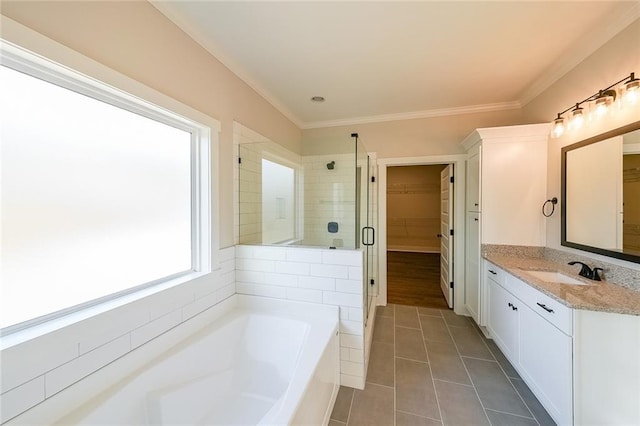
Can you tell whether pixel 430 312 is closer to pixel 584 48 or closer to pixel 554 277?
pixel 554 277

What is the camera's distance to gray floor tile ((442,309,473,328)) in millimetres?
2924

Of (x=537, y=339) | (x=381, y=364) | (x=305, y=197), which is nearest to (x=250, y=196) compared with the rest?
(x=305, y=197)

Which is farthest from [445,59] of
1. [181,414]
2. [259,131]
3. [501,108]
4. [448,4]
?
[181,414]

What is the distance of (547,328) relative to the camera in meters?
1.61

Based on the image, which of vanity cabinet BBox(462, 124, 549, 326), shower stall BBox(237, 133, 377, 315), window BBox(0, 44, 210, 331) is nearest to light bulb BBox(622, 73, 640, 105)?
vanity cabinet BBox(462, 124, 549, 326)

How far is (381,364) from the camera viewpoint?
2.21 m

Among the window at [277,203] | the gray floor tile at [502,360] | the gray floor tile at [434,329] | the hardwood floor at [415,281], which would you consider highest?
the window at [277,203]

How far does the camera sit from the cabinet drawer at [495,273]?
2.25m

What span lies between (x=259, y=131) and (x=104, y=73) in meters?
1.46

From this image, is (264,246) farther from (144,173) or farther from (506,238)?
(506,238)

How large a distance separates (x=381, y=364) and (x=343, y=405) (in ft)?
1.92

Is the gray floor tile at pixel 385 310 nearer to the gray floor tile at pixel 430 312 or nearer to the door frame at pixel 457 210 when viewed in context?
the gray floor tile at pixel 430 312

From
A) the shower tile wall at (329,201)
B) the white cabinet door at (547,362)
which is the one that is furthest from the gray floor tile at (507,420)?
the shower tile wall at (329,201)

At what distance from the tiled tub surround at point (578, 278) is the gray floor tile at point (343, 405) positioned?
5.02ft
